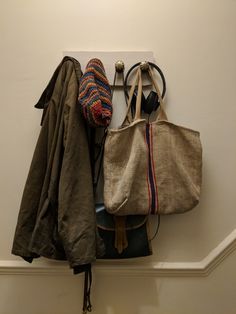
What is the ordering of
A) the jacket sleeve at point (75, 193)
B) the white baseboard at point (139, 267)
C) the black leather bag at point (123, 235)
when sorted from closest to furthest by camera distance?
1. the jacket sleeve at point (75, 193)
2. the black leather bag at point (123, 235)
3. the white baseboard at point (139, 267)

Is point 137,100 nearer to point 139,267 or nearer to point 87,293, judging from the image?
point 139,267

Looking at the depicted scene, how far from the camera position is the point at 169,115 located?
108 centimetres

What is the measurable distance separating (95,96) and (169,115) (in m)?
0.38

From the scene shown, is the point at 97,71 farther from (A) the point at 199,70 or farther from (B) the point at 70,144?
(A) the point at 199,70

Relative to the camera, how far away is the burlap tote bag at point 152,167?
0.93 meters

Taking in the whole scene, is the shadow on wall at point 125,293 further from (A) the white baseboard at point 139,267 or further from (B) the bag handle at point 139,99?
(B) the bag handle at point 139,99

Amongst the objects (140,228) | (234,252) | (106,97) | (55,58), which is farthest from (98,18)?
(234,252)

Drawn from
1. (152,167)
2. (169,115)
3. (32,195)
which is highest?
(169,115)

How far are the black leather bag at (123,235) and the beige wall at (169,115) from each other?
128mm

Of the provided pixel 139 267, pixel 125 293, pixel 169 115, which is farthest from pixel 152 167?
pixel 125 293

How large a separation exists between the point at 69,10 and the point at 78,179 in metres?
0.76

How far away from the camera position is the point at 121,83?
1.06 meters

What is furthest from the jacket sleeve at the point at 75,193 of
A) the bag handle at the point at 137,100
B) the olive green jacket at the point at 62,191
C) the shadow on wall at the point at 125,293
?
the shadow on wall at the point at 125,293

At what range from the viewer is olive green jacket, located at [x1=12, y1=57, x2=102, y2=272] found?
2.81 ft
